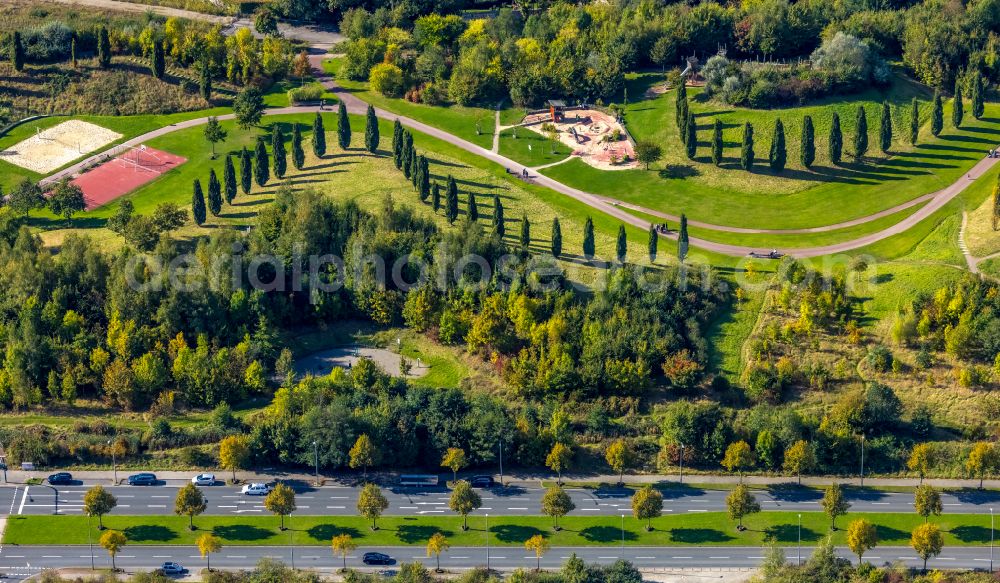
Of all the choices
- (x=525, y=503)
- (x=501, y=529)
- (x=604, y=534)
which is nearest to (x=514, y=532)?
(x=501, y=529)

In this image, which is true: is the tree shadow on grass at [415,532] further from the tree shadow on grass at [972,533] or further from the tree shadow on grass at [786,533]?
the tree shadow on grass at [972,533]

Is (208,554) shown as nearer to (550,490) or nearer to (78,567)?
(78,567)

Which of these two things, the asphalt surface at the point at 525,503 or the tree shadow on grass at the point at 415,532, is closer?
the tree shadow on grass at the point at 415,532

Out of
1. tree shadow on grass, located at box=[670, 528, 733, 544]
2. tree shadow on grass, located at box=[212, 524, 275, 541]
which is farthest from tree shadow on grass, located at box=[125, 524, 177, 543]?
tree shadow on grass, located at box=[670, 528, 733, 544]

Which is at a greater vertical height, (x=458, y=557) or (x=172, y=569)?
(x=458, y=557)

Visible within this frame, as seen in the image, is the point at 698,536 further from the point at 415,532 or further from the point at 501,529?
the point at 415,532

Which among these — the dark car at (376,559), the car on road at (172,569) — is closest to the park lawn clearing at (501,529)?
the dark car at (376,559)

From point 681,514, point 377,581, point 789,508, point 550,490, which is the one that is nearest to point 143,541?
point 377,581
